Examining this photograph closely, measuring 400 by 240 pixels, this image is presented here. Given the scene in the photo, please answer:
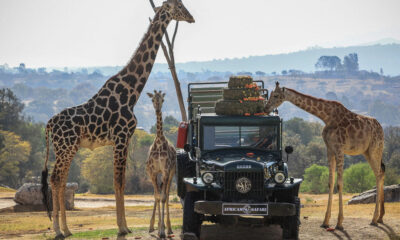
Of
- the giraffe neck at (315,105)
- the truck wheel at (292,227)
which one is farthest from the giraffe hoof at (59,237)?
the giraffe neck at (315,105)

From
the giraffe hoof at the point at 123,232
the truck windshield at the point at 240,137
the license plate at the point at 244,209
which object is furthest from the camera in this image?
the giraffe hoof at the point at 123,232

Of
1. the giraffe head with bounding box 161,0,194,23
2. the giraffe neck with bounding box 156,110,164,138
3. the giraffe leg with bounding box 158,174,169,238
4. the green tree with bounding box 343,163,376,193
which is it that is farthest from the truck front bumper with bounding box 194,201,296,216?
the green tree with bounding box 343,163,376,193


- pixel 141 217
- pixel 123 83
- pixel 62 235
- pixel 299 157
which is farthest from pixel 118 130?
pixel 299 157

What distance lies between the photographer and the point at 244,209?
11148mm

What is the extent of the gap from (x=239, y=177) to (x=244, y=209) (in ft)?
2.23

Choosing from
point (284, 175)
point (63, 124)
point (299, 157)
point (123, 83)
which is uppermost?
point (123, 83)

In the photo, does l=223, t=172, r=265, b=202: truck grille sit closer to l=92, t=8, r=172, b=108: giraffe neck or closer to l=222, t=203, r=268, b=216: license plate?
l=222, t=203, r=268, b=216: license plate

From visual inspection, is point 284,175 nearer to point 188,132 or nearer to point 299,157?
point 188,132

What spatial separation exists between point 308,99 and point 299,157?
43986 mm

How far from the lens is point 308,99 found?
14.8 m

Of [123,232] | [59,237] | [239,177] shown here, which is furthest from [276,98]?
[59,237]

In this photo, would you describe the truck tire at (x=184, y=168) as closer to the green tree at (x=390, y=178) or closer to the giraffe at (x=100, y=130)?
the giraffe at (x=100, y=130)

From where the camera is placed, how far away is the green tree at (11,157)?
52438 mm

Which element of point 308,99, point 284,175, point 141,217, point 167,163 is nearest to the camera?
point 284,175
